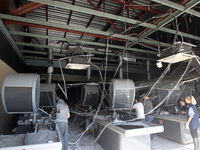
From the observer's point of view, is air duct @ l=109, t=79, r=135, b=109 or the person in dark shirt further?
air duct @ l=109, t=79, r=135, b=109

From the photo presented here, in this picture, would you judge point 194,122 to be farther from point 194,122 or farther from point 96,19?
point 96,19

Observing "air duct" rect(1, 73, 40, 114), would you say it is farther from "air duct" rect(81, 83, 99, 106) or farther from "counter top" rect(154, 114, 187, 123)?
"counter top" rect(154, 114, 187, 123)

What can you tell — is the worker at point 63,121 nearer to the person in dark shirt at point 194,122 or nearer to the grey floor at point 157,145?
the grey floor at point 157,145

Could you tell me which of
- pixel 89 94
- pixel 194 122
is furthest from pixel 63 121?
pixel 194 122

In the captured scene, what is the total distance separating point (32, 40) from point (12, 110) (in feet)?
14.5

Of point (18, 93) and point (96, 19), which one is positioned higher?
point (96, 19)

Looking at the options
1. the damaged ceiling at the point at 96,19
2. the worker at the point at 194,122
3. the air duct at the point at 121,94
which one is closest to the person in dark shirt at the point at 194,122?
the worker at the point at 194,122

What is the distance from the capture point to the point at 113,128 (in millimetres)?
3000

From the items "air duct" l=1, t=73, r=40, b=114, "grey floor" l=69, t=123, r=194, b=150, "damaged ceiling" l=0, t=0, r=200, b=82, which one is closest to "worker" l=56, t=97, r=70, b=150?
"grey floor" l=69, t=123, r=194, b=150

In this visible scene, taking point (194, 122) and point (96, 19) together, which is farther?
point (96, 19)

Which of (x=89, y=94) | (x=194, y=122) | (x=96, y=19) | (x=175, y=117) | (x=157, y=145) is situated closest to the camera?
(x=194, y=122)

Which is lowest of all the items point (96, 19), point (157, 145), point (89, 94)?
point (157, 145)

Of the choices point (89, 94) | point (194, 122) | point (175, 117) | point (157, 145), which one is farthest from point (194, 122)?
point (89, 94)

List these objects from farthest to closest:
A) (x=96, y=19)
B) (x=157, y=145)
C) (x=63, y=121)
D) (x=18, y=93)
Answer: (x=96, y=19) < (x=157, y=145) < (x=63, y=121) < (x=18, y=93)
